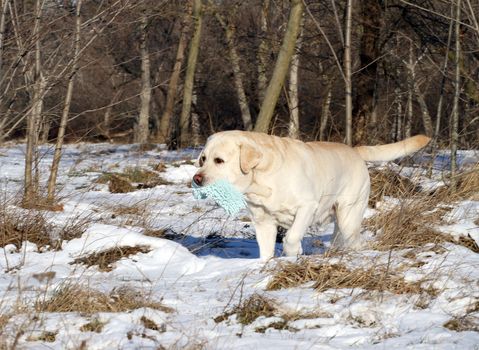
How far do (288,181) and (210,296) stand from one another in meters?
1.43

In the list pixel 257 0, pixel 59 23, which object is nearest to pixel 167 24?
pixel 257 0

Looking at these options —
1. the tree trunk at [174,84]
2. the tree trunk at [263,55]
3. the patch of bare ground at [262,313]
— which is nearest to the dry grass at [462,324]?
the patch of bare ground at [262,313]

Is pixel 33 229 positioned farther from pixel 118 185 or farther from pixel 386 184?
pixel 118 185

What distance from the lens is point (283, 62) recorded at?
11.4m

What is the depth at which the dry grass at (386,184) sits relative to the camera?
8.54m

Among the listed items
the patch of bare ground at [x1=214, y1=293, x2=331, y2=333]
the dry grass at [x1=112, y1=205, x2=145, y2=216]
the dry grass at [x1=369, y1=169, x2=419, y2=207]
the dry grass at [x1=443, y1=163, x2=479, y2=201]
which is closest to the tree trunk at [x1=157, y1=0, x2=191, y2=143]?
the dry grass at [x1=369, y1=169, x2=419, y2=207]

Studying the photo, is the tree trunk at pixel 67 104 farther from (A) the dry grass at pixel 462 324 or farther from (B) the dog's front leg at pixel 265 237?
(A) the dry grass at pixel 462 324

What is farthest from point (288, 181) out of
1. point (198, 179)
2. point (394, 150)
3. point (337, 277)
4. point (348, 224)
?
point (394, 150)

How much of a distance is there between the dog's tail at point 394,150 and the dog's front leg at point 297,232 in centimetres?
134

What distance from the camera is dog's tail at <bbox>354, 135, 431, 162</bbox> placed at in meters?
6.85

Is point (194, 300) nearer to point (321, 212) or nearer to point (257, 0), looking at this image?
point (321, 212)

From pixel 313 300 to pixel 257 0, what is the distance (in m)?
21.4

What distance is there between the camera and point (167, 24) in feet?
95.9

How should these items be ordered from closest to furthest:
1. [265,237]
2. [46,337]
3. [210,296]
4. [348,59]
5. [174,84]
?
[46,337] < [210,296] < [265,237] < [348,59] < [174,84]
